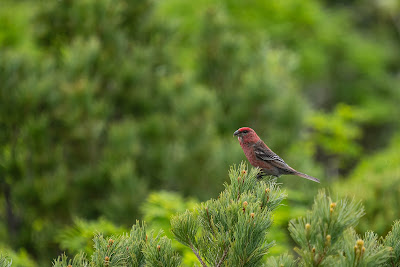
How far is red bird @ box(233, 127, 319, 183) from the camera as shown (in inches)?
98.8

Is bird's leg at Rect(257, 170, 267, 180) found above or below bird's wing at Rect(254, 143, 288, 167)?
below

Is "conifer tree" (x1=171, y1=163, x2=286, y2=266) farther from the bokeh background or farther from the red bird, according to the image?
the bokeh background

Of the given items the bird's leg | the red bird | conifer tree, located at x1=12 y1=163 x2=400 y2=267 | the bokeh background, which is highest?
the bokeh background

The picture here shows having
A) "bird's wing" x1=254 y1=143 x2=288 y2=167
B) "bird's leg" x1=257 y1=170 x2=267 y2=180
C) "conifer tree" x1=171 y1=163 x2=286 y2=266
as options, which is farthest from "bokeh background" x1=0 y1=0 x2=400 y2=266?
"conifer tree" x1=171 y1=163 x2=286 y2=266

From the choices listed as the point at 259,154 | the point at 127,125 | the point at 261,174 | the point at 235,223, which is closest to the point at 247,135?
the point at 259,154

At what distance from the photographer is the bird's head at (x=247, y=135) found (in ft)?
8.20

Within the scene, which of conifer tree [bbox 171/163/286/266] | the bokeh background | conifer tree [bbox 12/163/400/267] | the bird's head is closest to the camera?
conifer tree [bbox 12/163/400/267]

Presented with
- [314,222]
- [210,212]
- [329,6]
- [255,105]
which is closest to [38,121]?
[255,105]

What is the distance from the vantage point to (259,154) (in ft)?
8.48

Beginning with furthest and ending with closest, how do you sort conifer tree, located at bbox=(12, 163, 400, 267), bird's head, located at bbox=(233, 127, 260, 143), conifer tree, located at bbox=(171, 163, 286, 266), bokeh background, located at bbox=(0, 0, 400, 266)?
Answer: bokeh background, located at bbox=(0, 0, 400, 266), bird's head, located at bbox=(233, 127, 260, 143), conifer tree, located at bbox=(171, 163, 286, 266), conifer tree, located at bbox=(12, 163, 400, 267)

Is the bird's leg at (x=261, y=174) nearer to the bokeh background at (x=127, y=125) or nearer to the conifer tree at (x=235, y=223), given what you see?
the conifer tree at (x=235, y=223)

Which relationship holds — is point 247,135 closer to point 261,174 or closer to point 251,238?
point 261,174

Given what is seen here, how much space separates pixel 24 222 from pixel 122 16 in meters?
3.62

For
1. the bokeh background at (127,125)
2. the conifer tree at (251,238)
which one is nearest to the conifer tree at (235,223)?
the conifer tree at (251,238)
